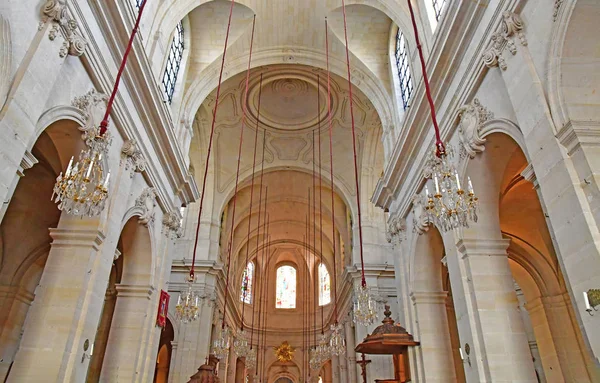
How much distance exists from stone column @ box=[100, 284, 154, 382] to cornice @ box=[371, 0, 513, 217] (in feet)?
21.5

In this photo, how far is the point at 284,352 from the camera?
2695cm

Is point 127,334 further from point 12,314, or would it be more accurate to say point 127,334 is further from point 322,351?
point 322,351

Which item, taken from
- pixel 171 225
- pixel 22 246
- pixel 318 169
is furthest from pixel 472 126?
pixel 318 169

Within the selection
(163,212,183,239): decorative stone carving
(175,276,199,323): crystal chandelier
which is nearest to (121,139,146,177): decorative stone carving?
(163,212,183,239): decorative stone carving

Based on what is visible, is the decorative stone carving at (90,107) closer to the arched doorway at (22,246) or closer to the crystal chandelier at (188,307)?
the arched doorway at (22,246)

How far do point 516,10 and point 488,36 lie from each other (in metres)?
0.72

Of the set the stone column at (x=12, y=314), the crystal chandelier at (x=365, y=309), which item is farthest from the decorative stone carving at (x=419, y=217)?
the stone column at (x=12, y=314)

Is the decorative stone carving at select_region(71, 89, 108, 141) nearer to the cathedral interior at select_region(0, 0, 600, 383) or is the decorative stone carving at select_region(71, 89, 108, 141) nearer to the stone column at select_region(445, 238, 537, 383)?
the cathedral interior at select_region(0, 0, 600, 383)

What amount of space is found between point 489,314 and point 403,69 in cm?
745

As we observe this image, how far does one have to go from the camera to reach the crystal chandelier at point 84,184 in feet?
14.3

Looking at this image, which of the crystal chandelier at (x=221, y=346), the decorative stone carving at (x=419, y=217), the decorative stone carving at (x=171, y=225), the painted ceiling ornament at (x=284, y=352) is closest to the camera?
the decorative stone carving at (x=419, y=217)

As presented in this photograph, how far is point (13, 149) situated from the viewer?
473 centimetres

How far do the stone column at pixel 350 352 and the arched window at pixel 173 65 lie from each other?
12.6 metres

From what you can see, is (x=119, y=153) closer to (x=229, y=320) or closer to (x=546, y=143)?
(x=546, y=143)
